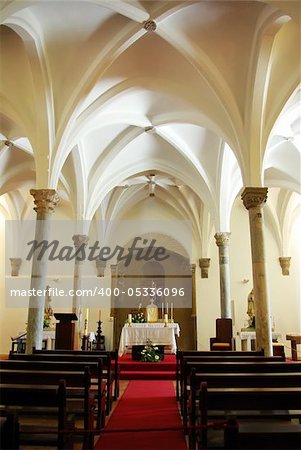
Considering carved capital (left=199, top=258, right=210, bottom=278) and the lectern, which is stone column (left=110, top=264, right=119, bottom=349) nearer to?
carved capital (left=199, top=258, right=210, bottom=278)

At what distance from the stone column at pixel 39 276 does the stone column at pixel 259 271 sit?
16.6 ft

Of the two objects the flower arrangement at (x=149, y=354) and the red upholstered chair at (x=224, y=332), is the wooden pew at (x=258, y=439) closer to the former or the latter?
the flower arrangement at (x=149, y=354)

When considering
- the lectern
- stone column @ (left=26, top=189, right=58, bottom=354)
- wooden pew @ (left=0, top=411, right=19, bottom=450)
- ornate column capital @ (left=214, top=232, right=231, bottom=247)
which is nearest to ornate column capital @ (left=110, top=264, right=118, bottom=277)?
ornate column capital @ (left=214, top=232, right=231, bottom=247)

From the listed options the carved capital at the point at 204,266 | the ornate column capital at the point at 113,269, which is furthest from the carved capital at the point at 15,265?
the carved capital at the point at 204,266

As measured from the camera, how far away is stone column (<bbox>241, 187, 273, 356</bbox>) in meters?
8.84

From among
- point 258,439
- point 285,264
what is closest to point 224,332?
point 285,264

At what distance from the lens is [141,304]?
2048 centimetres

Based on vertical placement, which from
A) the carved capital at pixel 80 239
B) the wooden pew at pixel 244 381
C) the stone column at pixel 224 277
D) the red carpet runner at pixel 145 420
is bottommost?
the red carpet runner at pixel 145 420

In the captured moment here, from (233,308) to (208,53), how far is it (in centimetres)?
1250

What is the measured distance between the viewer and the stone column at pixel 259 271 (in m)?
8.84

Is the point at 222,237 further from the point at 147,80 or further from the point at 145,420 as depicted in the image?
the point at 145,420

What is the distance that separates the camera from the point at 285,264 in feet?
60.2

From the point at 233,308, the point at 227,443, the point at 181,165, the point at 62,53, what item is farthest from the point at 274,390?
the point at 233,308

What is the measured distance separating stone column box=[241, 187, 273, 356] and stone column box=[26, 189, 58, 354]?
5063 mm
